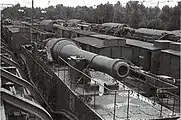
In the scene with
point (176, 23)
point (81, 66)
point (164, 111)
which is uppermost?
point (176, 23)

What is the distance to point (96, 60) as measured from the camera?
29.7ft

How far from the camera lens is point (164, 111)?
7.40m

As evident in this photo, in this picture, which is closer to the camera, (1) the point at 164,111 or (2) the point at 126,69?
(1) the point at 164,111

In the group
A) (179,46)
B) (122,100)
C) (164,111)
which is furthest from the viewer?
(179,46)

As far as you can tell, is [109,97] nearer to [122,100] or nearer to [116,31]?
[122,100]

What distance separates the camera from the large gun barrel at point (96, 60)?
807 cm

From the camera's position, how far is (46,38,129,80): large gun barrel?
807 cm

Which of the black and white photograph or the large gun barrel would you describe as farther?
the large gun barrel

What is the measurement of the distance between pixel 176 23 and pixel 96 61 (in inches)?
1126

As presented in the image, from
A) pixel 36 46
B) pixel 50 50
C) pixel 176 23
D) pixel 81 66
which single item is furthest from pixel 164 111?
pixel 176 23

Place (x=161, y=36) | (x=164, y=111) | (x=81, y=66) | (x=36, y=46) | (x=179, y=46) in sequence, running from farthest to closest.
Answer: (x=161, y=36) → (x=36, y=46) → (x=179, y=46) → (x=81, y=66) → (x=164, y=111)

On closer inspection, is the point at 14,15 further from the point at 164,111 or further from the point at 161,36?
the point at 164,111

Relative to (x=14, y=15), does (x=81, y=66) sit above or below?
below

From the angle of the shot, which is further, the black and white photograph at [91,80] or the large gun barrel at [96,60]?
the large gun barrel at [96,60]
